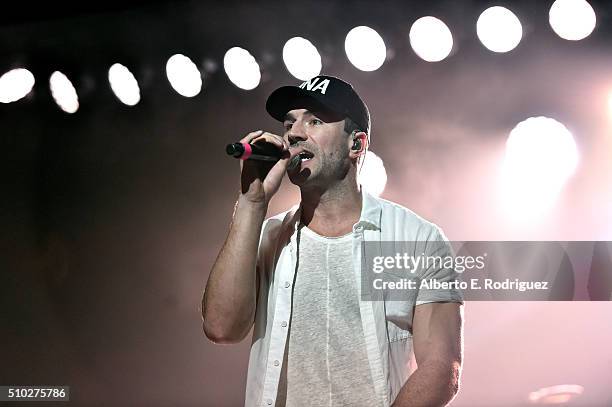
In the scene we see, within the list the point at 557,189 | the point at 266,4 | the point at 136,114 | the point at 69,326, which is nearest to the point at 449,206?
the point at 557,189

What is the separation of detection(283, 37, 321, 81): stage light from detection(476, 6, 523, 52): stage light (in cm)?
70

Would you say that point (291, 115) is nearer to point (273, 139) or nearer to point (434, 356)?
point (273, 139)

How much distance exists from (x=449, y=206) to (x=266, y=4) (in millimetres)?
1196

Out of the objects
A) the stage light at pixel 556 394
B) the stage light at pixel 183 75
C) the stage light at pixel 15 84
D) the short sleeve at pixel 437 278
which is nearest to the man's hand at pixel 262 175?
the short sleeve at pixel 437 278

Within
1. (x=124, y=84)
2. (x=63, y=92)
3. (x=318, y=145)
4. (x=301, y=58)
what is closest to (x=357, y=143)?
(x=318, y=145)

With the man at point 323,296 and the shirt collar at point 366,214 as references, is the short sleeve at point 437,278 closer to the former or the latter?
the man at point 323,296

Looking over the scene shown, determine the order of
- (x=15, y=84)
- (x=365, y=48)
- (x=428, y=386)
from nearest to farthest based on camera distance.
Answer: (x=428, y=386) < (x=365, y=48) < (x=15, y=84)

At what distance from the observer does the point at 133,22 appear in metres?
3.20

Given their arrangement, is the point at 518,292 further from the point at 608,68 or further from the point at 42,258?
the point at 42,258

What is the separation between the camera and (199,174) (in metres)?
3.31

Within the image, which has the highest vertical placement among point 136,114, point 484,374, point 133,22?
point 133,22

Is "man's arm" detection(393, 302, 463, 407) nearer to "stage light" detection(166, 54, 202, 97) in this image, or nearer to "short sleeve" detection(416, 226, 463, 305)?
"short sleeve" detection(416, 226, 463, 305)

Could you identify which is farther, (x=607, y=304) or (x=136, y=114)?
(x=136, y=114)

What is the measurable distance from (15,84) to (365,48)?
163cm
